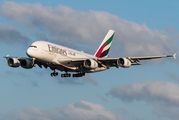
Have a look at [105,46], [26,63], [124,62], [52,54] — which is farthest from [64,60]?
[105,46]

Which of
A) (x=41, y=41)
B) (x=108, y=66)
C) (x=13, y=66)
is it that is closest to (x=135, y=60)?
(x=108, y=66)

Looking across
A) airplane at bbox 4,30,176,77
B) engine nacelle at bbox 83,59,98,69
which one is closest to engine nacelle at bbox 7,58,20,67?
airplane at bbox 4,30,176,77

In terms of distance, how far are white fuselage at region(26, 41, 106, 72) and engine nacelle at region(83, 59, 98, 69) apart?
330cm

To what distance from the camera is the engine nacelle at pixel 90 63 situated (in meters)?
61.9

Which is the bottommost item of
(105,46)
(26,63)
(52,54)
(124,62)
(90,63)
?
(26,63)

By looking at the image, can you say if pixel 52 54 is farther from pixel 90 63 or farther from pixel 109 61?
pixel 109 61

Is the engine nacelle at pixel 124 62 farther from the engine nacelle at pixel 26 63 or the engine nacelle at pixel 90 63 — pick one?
the engine nacelle at pixel 26 63

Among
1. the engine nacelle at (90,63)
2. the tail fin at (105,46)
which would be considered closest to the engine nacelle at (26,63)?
the engine nacelle at (90,63)

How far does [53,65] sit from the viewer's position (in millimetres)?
63188

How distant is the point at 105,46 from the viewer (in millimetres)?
79625

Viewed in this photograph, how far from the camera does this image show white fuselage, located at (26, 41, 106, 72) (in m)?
59.3

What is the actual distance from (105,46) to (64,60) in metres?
19.2

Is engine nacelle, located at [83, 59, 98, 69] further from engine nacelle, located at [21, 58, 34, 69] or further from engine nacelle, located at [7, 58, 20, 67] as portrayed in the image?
engine nacelle, located at [7, 58, 20, 67]

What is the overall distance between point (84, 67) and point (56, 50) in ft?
23.2
